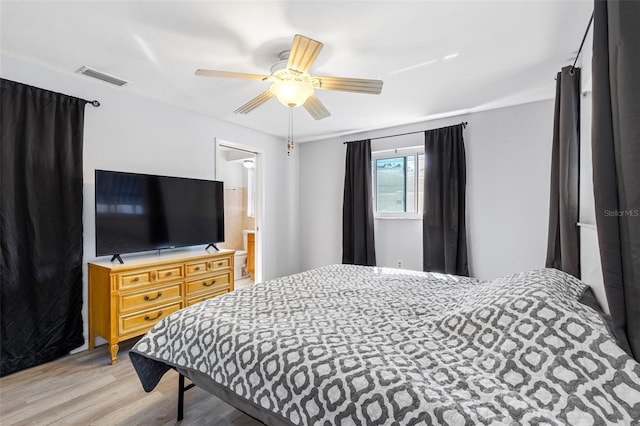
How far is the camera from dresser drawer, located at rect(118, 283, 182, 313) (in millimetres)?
2468

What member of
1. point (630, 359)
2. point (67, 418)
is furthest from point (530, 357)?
point (67, 418)

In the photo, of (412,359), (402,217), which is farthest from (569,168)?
(402,217)

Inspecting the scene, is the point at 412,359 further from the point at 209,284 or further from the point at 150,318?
the point at 209,284

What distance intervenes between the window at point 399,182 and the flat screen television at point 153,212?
7.41ft

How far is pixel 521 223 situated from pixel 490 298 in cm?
251

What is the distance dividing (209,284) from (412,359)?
2596 mm

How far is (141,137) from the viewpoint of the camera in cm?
306

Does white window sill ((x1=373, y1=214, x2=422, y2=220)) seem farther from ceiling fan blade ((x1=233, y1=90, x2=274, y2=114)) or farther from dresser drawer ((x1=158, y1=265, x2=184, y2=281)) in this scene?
dresser drawer ((x1=158, y1=265, x2=184, y2=281))

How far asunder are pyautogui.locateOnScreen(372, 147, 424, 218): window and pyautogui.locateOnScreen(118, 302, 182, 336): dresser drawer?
2958mm

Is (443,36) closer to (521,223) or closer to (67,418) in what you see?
(521,223)

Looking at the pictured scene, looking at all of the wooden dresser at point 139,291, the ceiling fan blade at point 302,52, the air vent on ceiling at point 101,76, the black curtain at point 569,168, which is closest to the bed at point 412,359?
the black curtain at point 569,168

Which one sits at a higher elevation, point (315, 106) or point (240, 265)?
point (315, 106)

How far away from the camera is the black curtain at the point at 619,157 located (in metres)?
0.86

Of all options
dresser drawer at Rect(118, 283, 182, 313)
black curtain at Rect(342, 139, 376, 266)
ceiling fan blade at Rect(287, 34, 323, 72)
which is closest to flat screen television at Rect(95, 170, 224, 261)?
dresser drawer at Rect(118, 283, 182, 313)
